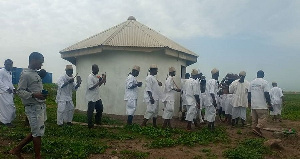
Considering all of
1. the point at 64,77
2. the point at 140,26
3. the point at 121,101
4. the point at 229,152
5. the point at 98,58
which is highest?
the point at 140,26

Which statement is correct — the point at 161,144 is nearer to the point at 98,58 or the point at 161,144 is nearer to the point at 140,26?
the point at 98,58

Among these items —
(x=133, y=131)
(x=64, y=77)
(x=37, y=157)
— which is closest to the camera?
(x=37, y=157)

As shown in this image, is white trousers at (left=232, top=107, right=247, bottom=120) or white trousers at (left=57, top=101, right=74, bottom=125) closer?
white trousers at (left=57, top=101, right=74, bottom=125)

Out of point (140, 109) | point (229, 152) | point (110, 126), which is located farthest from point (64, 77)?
point (229, 152)

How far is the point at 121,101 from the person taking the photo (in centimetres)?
1227

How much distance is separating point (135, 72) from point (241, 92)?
4002 millimetres

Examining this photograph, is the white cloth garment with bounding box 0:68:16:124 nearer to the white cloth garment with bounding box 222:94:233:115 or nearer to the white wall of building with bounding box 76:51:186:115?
the white wall of building with bounding box 76:51:186:115

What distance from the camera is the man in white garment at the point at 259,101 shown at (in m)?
8.93

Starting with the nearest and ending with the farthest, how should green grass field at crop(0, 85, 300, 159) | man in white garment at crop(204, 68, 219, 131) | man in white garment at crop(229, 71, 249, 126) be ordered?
1. green grass field at crop(0, 85, 300, 159)
2. man in white garment at crop(204, 68, 219, 131)
3. man in white garment at crop(229, 71, 249, 126)

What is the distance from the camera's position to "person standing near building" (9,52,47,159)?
520 centimetres

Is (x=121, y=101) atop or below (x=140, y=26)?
below

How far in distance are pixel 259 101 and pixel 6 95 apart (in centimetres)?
799

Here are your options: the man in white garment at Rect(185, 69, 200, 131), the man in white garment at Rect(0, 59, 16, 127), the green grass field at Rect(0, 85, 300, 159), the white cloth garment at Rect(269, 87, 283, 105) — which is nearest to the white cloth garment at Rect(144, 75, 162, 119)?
the green grass field at Rect(0, 85, 300, 159)

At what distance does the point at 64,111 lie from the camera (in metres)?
9.44
